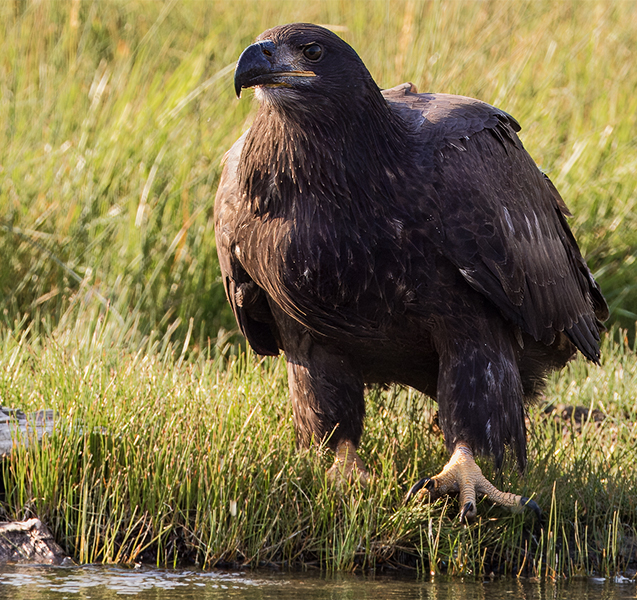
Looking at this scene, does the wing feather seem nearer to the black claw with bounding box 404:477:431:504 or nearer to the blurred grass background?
the black claw with bounding box 404:477:431:504

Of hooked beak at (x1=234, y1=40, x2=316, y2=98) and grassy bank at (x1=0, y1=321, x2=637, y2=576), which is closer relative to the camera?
hooked beak at (x1=234, y1=40, x2=316, y2=98)

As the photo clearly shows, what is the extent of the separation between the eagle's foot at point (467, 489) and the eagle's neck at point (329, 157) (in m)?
1.19

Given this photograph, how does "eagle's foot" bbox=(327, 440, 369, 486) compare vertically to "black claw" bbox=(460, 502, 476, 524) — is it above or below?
above

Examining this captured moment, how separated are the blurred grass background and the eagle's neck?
2.09 metres

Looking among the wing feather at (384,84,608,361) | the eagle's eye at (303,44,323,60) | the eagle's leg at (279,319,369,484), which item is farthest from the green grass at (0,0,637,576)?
the eagle's eye at (303,44,323,60)

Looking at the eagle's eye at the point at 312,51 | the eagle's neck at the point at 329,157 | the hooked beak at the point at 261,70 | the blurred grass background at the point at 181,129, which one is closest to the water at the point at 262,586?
the eagle's neck at the point at 329,157

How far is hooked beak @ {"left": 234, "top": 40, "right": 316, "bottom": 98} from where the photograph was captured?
13.0ft

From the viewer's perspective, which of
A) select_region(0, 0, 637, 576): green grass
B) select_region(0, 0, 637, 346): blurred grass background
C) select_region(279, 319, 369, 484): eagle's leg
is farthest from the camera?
select_region(0, 0, 637, 346): blurred grass background

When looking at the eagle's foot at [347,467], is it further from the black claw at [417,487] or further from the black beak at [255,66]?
the black beak at [255,66]

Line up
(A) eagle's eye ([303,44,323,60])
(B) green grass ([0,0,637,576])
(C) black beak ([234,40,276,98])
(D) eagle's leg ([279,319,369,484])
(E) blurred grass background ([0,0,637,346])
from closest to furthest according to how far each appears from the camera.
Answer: (C) black beak ([234,40,276,98])
(A) eagle's eye ([303,44,323,60])
(B) green grass ([0,0,637,576])
(D) eagle's leg ([279,319,369,484])
(E) blurred grass background ([0,0,637,346])

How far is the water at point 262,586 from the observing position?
Result: 11.9 feet

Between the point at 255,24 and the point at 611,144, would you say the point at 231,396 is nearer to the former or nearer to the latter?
the point at 611,144

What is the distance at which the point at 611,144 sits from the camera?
900cm

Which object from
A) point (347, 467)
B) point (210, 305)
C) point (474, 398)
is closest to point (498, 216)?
point (474, 398)
